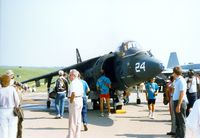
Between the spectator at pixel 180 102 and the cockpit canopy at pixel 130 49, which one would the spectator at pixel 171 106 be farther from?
the cockpit canopy at pixel 130 49

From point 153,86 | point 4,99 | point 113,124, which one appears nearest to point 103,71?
point 153,86

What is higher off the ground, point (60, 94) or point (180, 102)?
point (60, 94)

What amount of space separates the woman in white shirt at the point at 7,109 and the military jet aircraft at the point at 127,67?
7028mm

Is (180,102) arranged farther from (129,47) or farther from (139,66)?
(129,47)

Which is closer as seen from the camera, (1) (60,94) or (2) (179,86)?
(2) (179,86)

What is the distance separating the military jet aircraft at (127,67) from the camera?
12.9 metres

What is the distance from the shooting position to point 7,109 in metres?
6.62

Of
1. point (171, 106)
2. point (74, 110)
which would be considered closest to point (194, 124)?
point (74, 110)

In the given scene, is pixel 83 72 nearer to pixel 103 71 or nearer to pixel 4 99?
pixel 103 71

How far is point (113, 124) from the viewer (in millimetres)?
11344

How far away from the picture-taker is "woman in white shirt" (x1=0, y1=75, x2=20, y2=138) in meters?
6.46

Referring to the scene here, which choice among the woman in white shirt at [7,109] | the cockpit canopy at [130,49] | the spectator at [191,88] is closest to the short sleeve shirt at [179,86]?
the spectator at [191,88]

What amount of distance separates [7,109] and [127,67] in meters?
7.62

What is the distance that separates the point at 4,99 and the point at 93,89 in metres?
9.89
